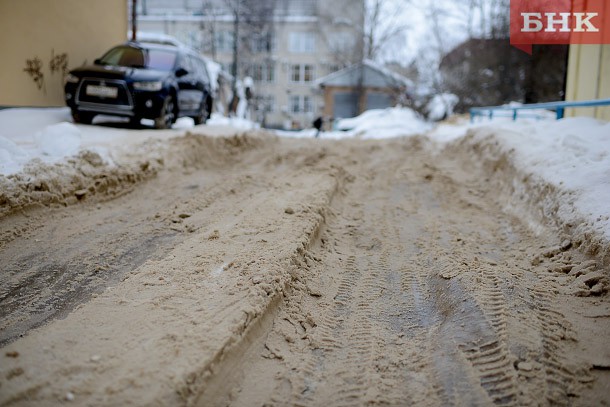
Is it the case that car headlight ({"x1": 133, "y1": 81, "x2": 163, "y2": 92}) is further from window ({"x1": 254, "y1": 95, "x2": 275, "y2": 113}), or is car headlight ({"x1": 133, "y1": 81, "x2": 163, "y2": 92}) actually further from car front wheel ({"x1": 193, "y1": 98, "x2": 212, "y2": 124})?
window ({"x1": 254, "y1": 95, "x2": 275, "y2": 113})

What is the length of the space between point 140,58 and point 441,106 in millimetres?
16240

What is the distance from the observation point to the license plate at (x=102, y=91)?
9086 mm

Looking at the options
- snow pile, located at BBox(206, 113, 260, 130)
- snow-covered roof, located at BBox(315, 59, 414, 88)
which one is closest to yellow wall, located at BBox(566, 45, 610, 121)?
snow pile, located at BBox(206, 113, 260, 130)

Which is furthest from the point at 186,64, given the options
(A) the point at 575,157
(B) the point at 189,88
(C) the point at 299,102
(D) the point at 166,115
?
(C) the point at 299,102

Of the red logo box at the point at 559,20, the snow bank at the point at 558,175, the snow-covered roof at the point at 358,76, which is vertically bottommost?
the snow bank at the point at 558,175

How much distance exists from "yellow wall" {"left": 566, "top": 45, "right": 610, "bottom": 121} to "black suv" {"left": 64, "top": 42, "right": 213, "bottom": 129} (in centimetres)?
786

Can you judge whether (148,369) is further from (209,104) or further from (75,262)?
(209,104)

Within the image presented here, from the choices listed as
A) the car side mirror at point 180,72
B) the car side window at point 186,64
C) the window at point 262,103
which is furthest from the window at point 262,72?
the car side mirror at point 180,72

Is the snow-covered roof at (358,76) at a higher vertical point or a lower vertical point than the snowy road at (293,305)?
higher

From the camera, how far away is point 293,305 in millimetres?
3254

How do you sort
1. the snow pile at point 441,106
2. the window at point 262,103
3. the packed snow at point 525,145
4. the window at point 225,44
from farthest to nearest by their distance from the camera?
the window at point 225,44
the window at point 262,103
the snow pile at point 441,106
the packed snow at point 525,145

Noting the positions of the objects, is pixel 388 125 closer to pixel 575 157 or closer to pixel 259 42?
pixel 575 157

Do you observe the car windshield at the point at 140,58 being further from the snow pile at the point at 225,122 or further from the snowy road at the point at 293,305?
the snowy road at the point at 293,305

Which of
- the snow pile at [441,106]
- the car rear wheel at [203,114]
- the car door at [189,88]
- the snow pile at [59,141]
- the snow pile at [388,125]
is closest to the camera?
the snow pile at [59,141]
